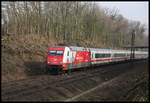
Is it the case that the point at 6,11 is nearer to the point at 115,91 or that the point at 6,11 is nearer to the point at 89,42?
the point at 115,91

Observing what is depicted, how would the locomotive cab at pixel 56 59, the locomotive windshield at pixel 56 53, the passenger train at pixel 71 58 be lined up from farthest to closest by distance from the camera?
the locomotive windshield at pixel 56 53 < the passenger train at pixel 71 58 < the locomotive cab at pixel 56 59

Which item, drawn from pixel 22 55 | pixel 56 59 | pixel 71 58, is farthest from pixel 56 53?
pixel 22 55

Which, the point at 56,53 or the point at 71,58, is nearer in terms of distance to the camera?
the point at 56,53

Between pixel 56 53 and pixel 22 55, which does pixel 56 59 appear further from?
pixel 22 55

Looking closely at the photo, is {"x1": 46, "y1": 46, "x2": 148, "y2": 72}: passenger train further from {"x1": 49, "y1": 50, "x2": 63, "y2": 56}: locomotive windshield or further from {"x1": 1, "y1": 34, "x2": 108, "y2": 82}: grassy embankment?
{"x1": 1, "y1": 34, "x2": 108, "y2": 82}: grassy embankment

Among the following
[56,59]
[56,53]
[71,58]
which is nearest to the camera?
[56,59]

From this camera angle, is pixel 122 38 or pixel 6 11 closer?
pixel 6 11

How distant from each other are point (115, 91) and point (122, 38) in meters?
49.7

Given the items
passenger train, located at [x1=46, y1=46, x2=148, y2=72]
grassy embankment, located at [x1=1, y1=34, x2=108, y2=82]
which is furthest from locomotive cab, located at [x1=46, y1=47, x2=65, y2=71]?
grassy embankment, located at [x1=1, y1=34, x2=108, y2=82]

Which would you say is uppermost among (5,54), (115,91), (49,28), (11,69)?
(49,28)

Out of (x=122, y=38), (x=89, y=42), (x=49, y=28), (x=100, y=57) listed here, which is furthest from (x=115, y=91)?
(x=122, y=38)

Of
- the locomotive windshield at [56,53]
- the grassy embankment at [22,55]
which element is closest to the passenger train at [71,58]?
the locomotive windshield at [56,53]

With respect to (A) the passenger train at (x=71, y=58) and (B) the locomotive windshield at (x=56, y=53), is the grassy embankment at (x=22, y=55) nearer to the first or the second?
(A) the passenger train at (x=71, y=58)

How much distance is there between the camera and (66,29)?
33.1 meters
